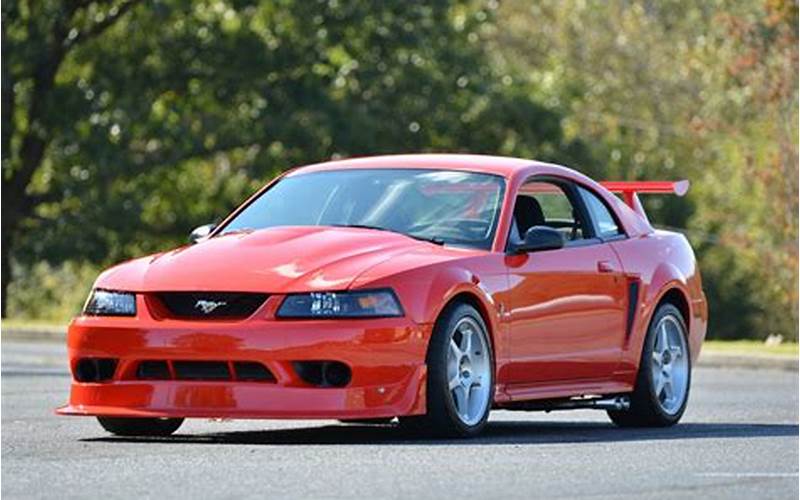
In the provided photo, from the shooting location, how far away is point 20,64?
44469 mm

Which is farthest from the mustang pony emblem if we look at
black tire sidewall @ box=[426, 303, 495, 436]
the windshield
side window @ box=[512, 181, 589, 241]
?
side window @ box=[512, 181, 589, 241]

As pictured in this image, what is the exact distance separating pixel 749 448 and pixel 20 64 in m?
33.9

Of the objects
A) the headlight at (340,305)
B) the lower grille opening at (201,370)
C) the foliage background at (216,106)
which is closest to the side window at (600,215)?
the headlight at (340,305)

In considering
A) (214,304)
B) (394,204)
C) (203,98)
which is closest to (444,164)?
(394,204)

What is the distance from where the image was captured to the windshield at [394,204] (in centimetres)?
1291

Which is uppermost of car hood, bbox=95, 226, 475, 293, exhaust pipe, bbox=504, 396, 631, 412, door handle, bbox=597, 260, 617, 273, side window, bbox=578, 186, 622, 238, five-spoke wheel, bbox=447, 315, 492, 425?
car hood, bbox=95, 226, 475, 293

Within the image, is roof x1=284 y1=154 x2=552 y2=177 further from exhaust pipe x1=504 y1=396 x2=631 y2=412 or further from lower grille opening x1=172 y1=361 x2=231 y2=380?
lower grille opening x1=172 y1=361 x2=231 y2=380

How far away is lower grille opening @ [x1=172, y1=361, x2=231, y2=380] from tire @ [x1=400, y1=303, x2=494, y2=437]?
908 mm

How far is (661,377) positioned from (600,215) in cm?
96

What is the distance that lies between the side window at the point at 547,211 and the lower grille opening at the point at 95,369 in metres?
2.46

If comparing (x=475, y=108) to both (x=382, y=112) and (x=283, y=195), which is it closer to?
(x=382, y=112)

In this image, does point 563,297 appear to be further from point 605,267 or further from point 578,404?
point 578,404

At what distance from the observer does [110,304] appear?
12195mm

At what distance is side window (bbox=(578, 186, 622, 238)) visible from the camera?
1412 centimetres
